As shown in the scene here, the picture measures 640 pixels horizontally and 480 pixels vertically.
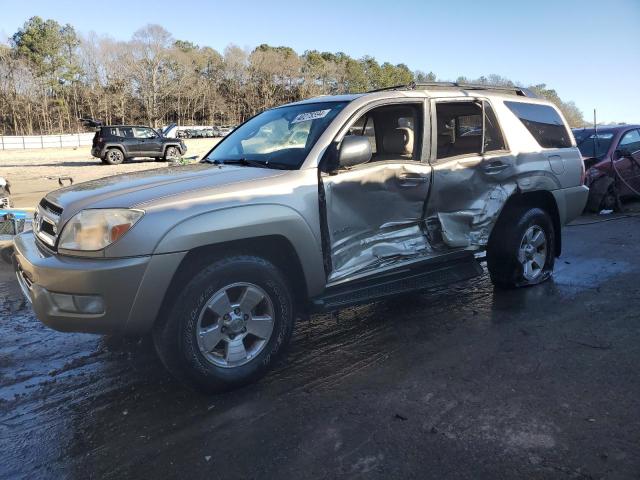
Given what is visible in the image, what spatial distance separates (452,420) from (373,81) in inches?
4180

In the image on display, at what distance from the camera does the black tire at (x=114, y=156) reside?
23.9m

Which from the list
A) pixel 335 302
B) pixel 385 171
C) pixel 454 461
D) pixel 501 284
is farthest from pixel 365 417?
pixel 501 284

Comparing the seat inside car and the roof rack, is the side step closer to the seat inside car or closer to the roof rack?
the seat inside car

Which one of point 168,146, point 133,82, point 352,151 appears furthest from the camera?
point 133,82

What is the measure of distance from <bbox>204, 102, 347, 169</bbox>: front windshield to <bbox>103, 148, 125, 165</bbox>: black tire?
2097cm

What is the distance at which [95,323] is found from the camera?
9.98 feet

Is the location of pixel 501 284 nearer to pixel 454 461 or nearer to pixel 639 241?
pixel 454 461

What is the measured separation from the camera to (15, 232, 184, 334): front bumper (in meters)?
2.96

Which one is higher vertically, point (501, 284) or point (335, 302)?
point (335, 302)

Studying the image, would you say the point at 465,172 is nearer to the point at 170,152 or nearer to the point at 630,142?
the point at 630,142

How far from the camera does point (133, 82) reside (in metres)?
74.5

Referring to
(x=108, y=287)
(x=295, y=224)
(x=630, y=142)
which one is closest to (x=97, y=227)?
(x=108, y=287)

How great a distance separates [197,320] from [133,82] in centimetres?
7889

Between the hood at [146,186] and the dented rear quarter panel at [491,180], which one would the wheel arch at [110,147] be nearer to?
the hood at [146,186]
